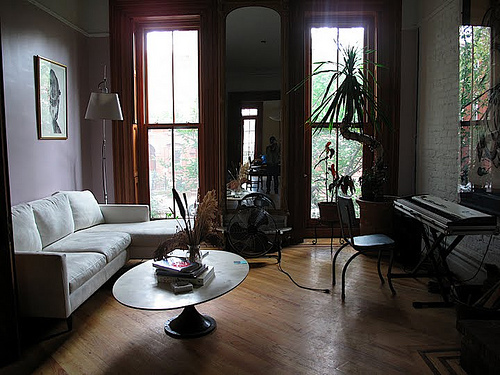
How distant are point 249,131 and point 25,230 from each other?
273 cm

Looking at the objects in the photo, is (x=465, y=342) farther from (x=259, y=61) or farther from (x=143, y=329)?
(x=259, y=61)

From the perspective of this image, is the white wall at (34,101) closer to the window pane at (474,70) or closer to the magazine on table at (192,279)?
the magazine on table at (192,279)

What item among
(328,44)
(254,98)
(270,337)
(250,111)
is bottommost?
(270,337)

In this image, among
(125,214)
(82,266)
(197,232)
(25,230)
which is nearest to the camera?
(197,232)

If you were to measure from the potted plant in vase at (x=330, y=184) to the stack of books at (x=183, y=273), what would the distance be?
2.28m

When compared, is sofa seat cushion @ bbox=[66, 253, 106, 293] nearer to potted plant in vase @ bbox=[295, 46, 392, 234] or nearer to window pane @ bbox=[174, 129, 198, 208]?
window pane @ bbox=[174, 129, 198, 208]

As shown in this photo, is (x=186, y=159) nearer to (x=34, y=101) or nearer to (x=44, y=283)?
(x=34, y=101)

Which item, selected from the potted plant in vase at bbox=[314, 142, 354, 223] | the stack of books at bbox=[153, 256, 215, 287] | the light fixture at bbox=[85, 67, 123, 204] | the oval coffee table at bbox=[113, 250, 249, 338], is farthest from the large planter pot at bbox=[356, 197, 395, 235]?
the light fixture at bbox=[85, 67, 123, 204]

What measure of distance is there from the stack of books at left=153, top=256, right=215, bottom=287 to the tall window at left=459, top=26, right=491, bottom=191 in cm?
229

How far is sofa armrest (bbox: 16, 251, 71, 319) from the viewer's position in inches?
114

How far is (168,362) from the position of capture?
263cm

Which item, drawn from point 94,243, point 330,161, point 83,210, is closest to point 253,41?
point 330,161

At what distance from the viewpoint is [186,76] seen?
543cm

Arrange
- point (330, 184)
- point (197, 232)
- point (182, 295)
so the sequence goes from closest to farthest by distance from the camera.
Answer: point (182, 295) → point (197, 232) → point (330, 184)
